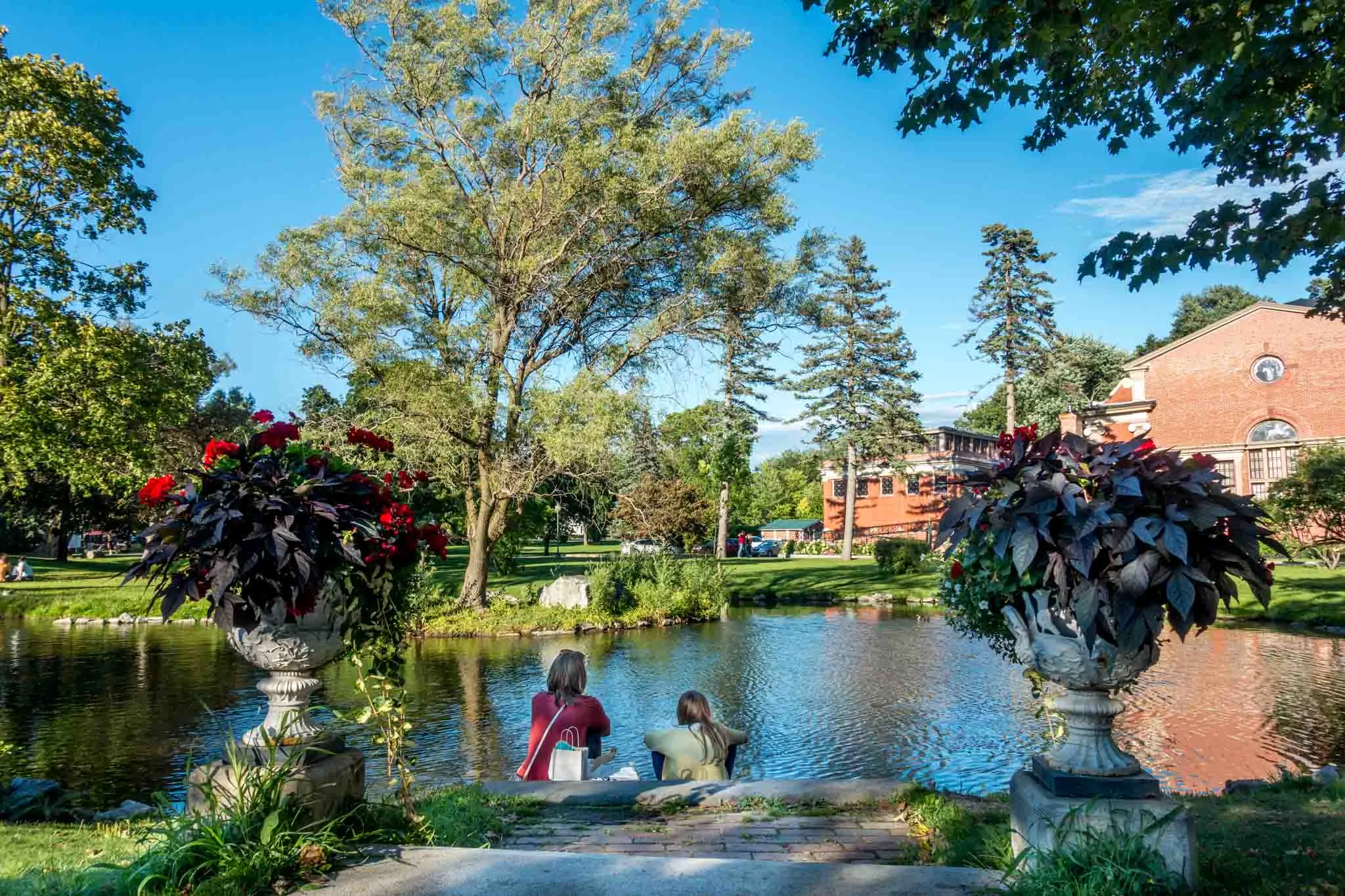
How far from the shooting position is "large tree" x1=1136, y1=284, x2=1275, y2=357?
66875 mm

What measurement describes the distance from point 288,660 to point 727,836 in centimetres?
249

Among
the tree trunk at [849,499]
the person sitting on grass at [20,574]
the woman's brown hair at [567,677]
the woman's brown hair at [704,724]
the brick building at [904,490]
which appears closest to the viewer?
→ the woman's brown hair at [704,724]

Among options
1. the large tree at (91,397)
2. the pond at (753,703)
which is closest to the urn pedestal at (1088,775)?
the pond at (753,703)

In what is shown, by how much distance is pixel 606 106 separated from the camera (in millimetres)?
18391

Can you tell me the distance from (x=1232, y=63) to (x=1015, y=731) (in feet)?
25.2

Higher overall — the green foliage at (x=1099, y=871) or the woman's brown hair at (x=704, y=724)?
the green foliage at (x=1099, y=871)

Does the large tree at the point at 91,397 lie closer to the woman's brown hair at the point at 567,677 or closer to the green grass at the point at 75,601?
the green grass at the point at 75,601

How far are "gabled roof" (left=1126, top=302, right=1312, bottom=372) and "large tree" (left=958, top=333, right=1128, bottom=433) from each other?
52.2 inches

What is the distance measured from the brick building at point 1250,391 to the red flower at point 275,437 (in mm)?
42342

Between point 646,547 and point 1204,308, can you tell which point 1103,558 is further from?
point 1204,308

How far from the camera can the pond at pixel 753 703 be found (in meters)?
8.67

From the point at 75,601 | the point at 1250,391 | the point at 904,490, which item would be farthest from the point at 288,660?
the point at 904,490

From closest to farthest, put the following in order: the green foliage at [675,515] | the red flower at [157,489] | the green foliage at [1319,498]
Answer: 1. the red flower at [157,489]
2. the green foliage at [1319,498]
3. the green foliage at [675,515]

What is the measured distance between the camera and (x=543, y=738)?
6.37 m
